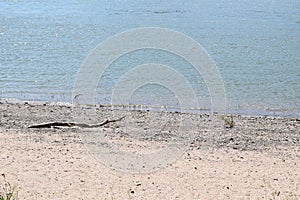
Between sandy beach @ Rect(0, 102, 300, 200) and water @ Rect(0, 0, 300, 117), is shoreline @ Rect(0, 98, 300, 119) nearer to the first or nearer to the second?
water @ Rect(0, 0, 300, 117)

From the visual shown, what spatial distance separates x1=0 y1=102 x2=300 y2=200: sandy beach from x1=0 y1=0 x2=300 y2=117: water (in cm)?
254

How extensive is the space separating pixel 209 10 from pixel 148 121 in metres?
24.8

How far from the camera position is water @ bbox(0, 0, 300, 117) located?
14344 mm

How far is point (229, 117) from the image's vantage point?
11.8 m

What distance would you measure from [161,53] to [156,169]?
38.1ft

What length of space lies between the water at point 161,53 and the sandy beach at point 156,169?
2.54 meters

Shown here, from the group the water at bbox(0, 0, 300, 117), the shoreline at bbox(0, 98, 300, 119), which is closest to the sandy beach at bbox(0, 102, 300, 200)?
the shoreline at bbox(0, 98, 300, 119)

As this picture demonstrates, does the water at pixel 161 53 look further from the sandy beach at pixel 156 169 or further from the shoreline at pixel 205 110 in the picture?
the sandy beach at pixel 156 169

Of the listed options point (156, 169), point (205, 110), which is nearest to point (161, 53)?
point (205, 110)

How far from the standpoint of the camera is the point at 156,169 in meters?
8.05

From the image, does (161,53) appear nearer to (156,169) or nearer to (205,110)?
(205,110)

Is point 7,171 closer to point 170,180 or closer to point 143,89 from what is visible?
point 170,180

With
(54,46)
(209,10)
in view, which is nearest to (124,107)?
(54,46)

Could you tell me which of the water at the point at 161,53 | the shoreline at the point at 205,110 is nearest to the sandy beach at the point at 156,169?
the shoreline at the point at 205,110
